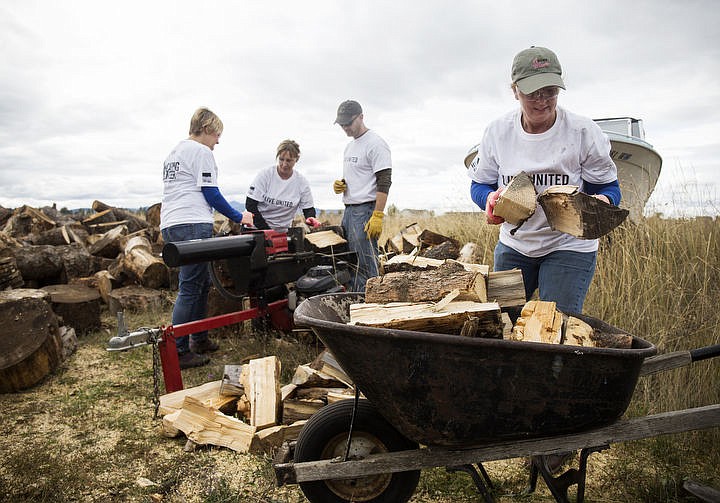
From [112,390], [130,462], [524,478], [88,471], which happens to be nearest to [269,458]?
[130,462]

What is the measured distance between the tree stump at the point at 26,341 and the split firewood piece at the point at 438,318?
10.1 feet

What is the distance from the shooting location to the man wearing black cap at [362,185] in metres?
4.63

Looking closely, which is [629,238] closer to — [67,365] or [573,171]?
[573,171]

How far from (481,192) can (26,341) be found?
11.3ft

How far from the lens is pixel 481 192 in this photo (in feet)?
8.02

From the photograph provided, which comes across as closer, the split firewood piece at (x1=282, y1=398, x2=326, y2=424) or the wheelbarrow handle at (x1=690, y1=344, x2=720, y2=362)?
the wheelbarrow handle at (x1=690, y1=344, x2=720, y2=362)

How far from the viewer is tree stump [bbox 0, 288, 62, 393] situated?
352 centimetres

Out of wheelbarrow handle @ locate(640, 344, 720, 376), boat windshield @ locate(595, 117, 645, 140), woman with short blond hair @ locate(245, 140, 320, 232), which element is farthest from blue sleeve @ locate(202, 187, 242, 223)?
boat windshield @ locate(595, 117, 645, 140)

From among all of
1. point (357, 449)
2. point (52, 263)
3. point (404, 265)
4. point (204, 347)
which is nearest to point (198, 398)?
point (204, 347)

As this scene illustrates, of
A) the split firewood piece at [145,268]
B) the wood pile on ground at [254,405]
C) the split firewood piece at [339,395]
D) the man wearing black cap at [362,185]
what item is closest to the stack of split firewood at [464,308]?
the split firewood piece at [339,395]

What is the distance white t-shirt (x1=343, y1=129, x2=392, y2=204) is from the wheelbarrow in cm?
314

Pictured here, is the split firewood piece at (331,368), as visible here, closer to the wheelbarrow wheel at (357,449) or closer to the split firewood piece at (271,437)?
the split firewood piece at (271,437)

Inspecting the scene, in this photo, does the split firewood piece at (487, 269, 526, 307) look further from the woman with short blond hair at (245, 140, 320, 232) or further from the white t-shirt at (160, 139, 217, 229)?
the woman with short blond hair at (245, 140, 320, 232)

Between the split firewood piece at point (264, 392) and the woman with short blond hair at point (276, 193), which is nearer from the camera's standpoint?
the split firewood piece at point (264, 392)
